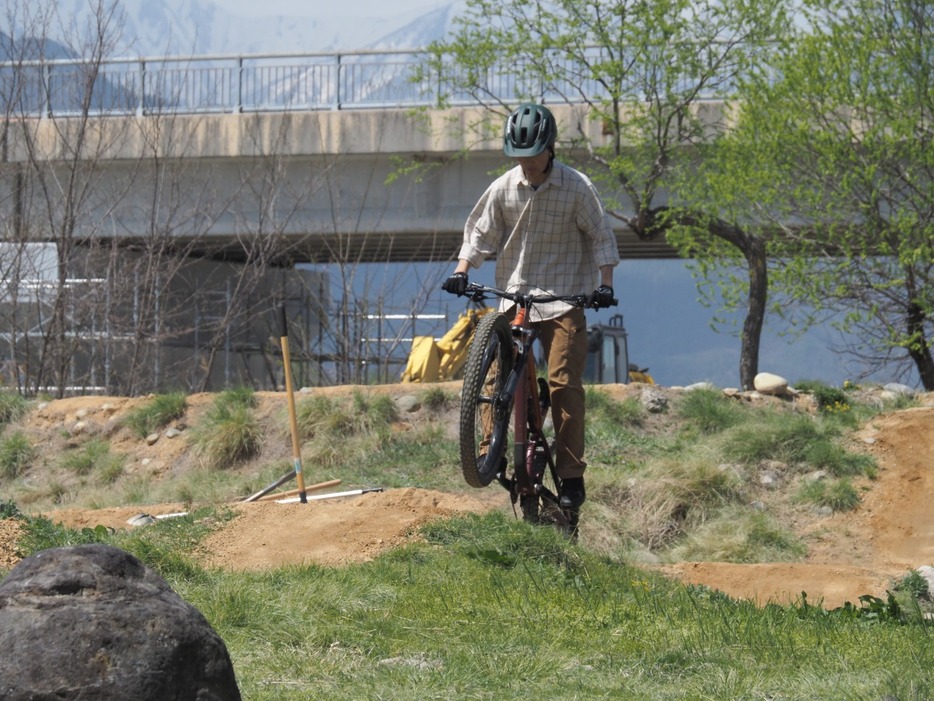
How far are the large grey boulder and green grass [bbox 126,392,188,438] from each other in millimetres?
11473

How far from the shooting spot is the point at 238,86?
2308cm

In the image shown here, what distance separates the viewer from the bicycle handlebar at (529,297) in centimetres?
708

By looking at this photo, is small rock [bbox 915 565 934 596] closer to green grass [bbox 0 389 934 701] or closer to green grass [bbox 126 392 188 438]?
green grass [bbox 0 389 934 701]

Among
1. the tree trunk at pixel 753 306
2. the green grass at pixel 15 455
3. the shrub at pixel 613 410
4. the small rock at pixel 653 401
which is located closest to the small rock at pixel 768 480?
the shrub at pixel 613 410

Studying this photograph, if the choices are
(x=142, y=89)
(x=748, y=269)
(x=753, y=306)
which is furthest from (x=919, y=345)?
(x=142, y=89)

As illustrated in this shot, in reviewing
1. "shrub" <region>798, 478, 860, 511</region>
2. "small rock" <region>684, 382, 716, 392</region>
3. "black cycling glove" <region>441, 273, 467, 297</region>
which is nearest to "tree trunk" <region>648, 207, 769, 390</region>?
"small rock" <region>684, 382, 716, 392</region>

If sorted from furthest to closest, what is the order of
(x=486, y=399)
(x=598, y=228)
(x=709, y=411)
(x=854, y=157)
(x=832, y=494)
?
(x=854, y=157) < (x=709, y=411) < (x=832, y=494) < (x=598, y=228) < (x=486, y=399)

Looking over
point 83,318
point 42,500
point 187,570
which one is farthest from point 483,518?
point 83,318

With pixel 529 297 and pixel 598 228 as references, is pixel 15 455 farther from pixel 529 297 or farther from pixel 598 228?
pixel 598 228

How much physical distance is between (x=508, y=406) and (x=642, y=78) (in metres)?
Result: 13.5

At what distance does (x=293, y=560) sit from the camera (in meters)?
6.66

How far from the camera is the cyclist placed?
7355 millimetres

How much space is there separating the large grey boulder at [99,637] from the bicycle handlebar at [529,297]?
3.81 m

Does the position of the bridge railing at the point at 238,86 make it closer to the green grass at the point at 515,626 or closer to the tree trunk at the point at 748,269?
the tree trunk at the point at 748,269
